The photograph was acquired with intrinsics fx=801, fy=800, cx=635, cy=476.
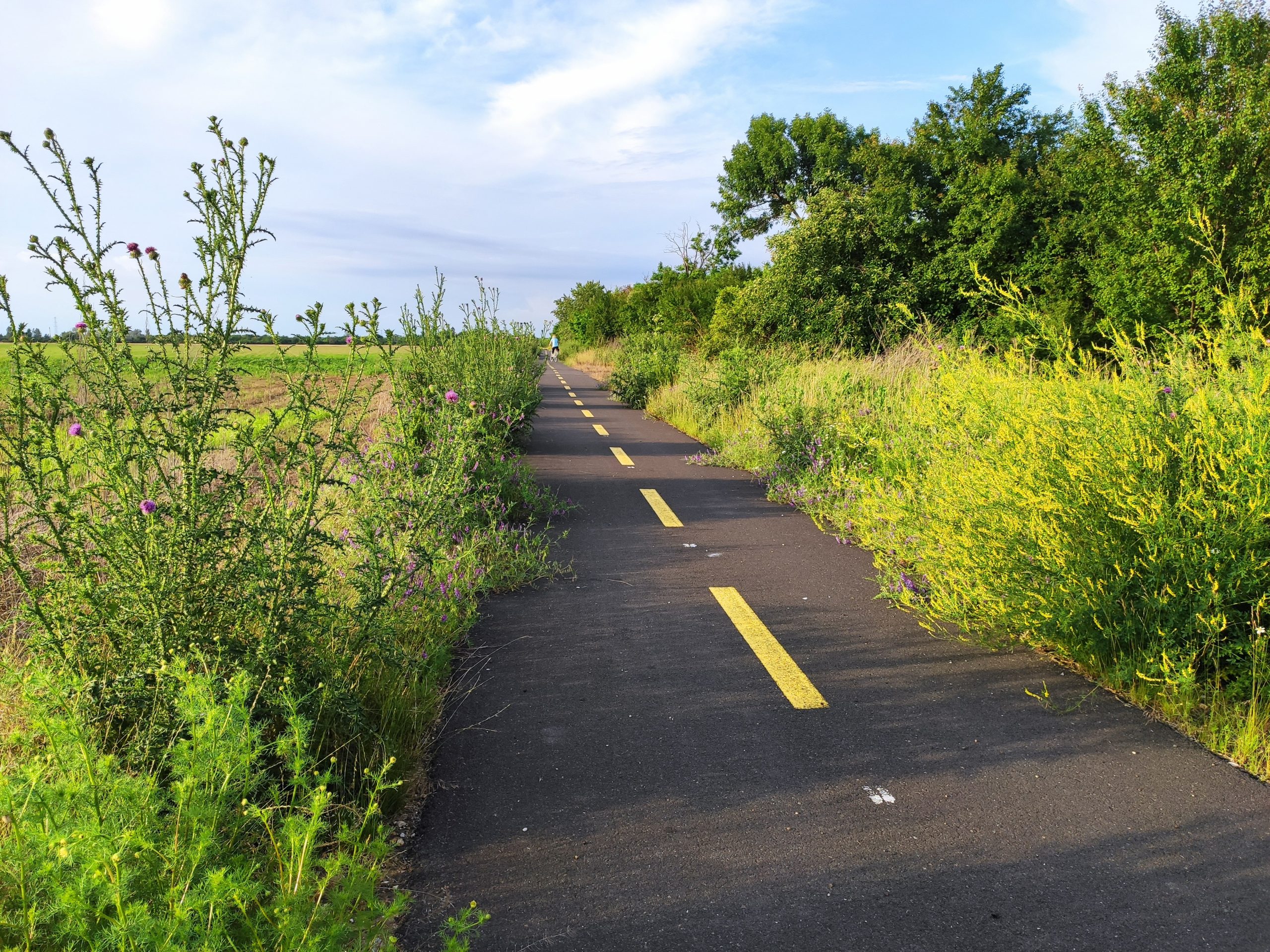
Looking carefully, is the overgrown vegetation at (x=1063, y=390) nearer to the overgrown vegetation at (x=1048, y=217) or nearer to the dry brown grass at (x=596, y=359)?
the overgrown vegetation at (x=1048, y=217)

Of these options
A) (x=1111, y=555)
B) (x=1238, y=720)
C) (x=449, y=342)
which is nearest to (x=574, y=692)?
(x=1111, y=555)

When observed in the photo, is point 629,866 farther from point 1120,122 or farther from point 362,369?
point 1120,122

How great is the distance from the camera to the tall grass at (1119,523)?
355 cm

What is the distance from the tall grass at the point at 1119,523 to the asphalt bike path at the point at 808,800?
0.27 m

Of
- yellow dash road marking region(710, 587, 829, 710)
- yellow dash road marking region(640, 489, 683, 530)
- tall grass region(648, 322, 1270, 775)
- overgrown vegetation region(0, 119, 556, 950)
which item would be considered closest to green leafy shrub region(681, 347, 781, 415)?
yellow dash road marking region(640, 489, 683, 530)

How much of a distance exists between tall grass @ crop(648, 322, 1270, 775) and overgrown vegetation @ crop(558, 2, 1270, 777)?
0.05 ft

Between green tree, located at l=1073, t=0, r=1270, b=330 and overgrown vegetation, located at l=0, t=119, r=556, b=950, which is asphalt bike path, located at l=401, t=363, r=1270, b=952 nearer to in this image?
overgrown vegetation, located at l=0, t=119, r=556, b=950

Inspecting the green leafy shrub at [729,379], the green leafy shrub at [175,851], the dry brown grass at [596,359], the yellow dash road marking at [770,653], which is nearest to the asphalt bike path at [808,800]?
the yellow dash road marking at [770,653]

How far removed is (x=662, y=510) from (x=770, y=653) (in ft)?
13.2

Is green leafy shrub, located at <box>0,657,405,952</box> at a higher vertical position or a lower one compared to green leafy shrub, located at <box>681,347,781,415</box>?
lower

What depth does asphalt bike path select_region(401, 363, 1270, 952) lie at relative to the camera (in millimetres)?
2451

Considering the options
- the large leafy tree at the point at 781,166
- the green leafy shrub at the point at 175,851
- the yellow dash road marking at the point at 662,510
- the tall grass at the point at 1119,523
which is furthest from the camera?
the large leafy tree at the point at 781,166

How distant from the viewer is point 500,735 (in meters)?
3.62

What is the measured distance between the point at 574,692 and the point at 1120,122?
28.4 meters
